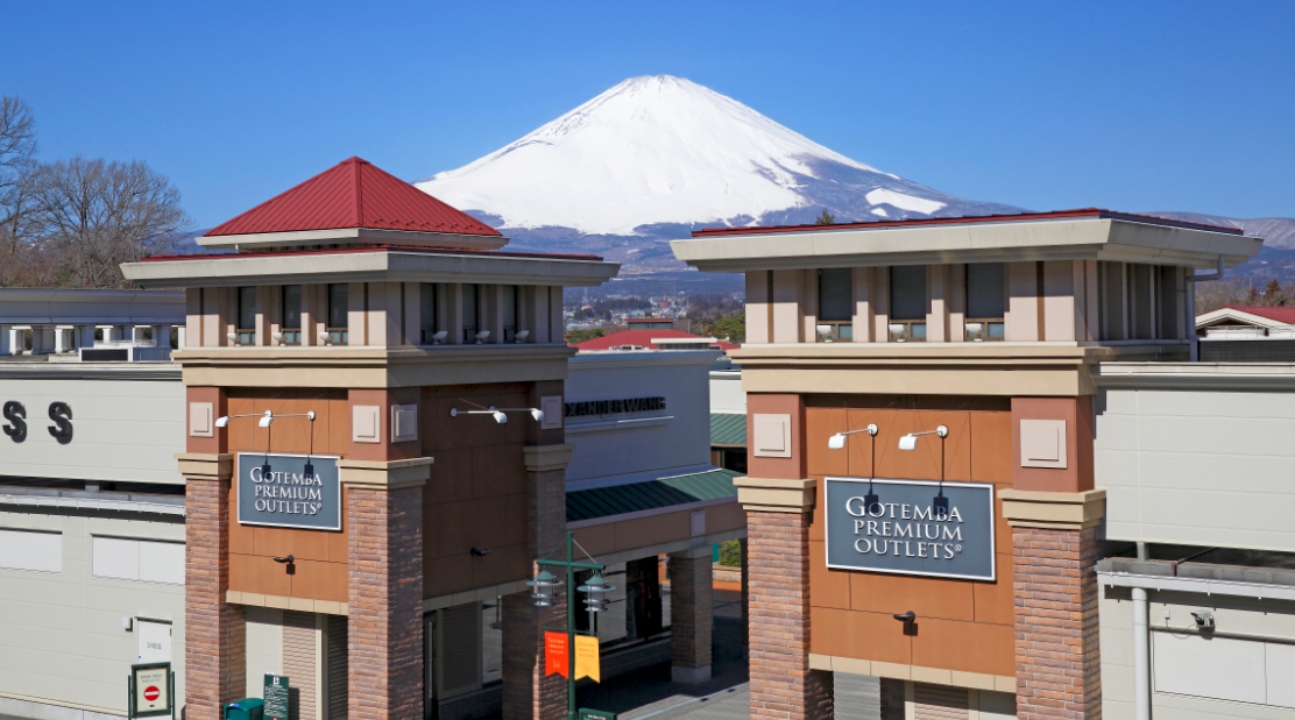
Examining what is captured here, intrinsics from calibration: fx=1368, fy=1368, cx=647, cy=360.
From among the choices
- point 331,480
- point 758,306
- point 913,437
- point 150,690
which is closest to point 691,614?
point 331,480

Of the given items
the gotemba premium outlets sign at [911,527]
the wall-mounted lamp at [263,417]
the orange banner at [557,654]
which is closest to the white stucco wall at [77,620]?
the wall-mounted lamp at [263,417]

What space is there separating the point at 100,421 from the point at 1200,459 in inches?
962

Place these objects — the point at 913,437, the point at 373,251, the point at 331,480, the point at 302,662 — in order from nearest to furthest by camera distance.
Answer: the point at 913,437 → the point at 373,251 → the point at 331,480 → the point at 302,662

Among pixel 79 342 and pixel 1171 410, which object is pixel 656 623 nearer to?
pixel 79 342

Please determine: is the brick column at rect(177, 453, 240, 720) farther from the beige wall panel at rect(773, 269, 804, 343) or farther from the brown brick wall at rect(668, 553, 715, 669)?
the beige wall panel at rect(773, 269, 804, 343)

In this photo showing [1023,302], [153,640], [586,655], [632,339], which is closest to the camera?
[1023,302]

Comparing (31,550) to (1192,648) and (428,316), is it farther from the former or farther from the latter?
(1192,648)

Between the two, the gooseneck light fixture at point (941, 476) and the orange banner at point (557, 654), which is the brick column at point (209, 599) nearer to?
the orange banner at point (557, 654)

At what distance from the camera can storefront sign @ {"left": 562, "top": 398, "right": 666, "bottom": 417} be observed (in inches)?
1351

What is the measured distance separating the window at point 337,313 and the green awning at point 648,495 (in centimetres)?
763

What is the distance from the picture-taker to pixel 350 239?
29.1m

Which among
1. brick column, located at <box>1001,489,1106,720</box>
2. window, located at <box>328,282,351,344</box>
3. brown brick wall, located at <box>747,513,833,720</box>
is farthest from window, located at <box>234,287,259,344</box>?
brick column, located at <box>1001,489,1106,720</box>

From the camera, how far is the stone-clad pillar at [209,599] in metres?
29.5

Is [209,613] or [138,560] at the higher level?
[138,560]
